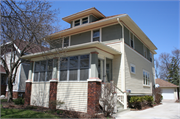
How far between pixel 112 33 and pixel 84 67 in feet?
13.3

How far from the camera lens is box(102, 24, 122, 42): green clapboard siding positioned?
11250 millimetres

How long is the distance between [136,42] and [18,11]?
35.2 ft

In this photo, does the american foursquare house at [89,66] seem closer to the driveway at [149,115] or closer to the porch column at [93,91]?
the porch column at [93,91]

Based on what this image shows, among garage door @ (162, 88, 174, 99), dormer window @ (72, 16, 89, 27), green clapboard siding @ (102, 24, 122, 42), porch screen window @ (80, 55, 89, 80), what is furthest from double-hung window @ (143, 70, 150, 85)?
garage door @ (162, 88, 174, 99)

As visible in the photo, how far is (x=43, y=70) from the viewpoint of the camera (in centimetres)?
1152

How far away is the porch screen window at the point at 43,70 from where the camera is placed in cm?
1110

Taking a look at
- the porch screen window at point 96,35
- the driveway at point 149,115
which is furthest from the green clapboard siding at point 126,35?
the driveway at point 149,115

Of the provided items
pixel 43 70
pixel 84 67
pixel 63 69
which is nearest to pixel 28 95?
pixel 43 70

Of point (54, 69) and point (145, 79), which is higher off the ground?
point (54, 69)

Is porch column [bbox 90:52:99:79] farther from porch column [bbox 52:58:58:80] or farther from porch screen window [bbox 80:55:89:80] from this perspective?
porch column [bbox 52:58:58:80]

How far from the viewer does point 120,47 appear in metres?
11.0

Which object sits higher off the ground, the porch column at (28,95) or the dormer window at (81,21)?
the dormer window at (81,21)

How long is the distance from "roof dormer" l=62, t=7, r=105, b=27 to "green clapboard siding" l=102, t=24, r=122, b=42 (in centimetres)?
237

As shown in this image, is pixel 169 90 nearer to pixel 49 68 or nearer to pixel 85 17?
pixel 85 17
